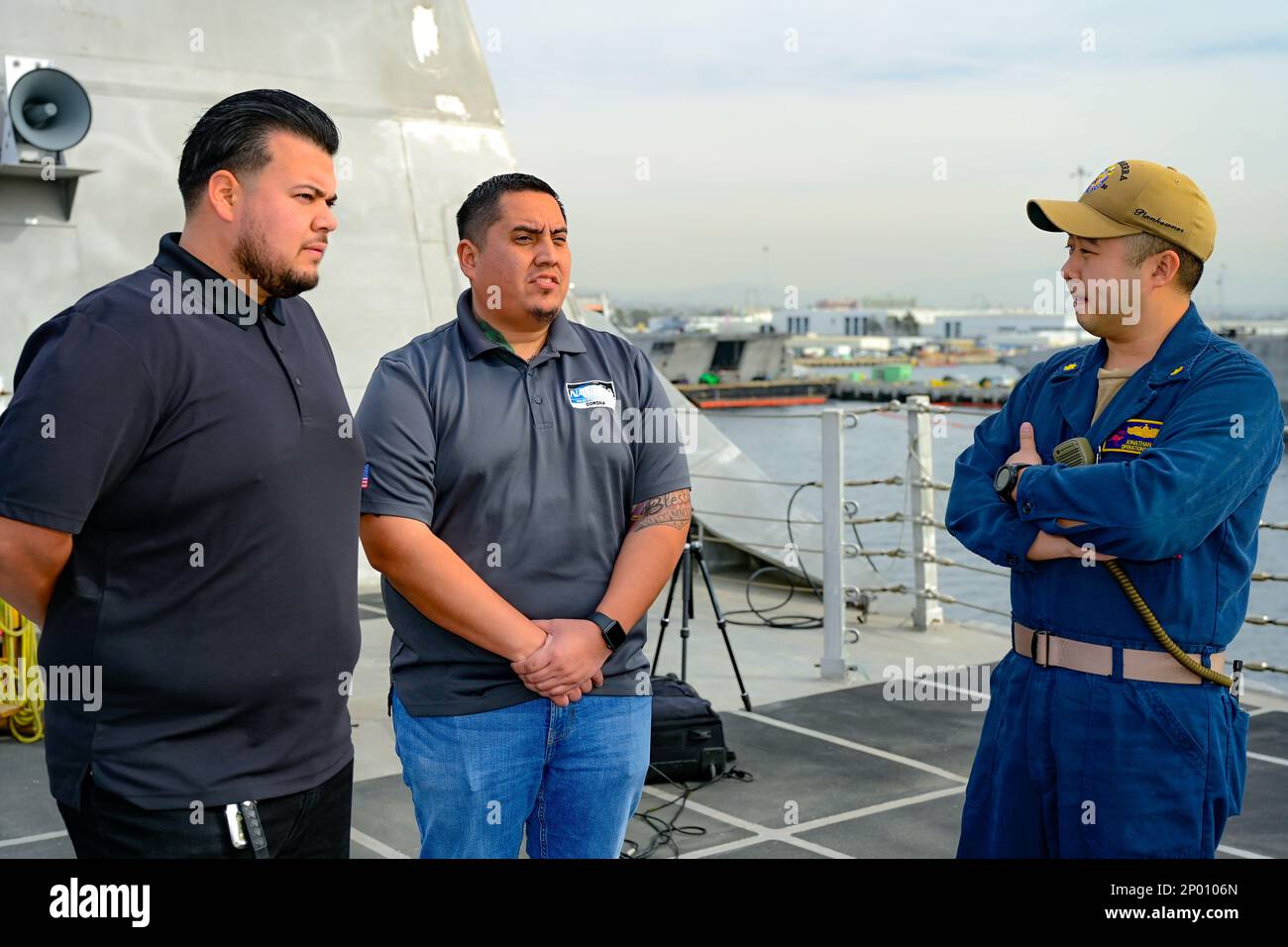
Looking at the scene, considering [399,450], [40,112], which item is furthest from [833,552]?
[40,112]

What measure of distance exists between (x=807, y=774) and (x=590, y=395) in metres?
2.96

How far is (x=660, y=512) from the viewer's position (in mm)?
2807

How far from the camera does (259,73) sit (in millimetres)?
9938

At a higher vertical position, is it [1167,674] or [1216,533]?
[1216,533]

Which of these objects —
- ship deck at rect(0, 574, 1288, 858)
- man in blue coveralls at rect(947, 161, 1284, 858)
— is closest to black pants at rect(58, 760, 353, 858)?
man in blue coveralls at rect(947, 161, 1284, 858)

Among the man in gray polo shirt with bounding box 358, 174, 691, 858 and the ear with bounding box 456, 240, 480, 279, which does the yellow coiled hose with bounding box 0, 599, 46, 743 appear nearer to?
the man in gray polo shirt with bounding box 358, 174, 691, 858

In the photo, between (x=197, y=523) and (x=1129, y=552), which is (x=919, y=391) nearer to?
(x=1129, y=552)

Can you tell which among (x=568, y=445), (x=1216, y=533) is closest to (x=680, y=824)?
(x=568, y=445)

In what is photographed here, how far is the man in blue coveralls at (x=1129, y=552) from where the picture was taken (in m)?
2.32

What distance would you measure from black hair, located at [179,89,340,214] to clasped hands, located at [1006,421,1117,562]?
1.42 meters

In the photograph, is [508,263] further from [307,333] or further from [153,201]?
[153,201]

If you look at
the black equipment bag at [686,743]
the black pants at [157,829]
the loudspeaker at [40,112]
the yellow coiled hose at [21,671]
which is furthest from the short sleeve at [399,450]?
the loudspeaker at [40,112]
